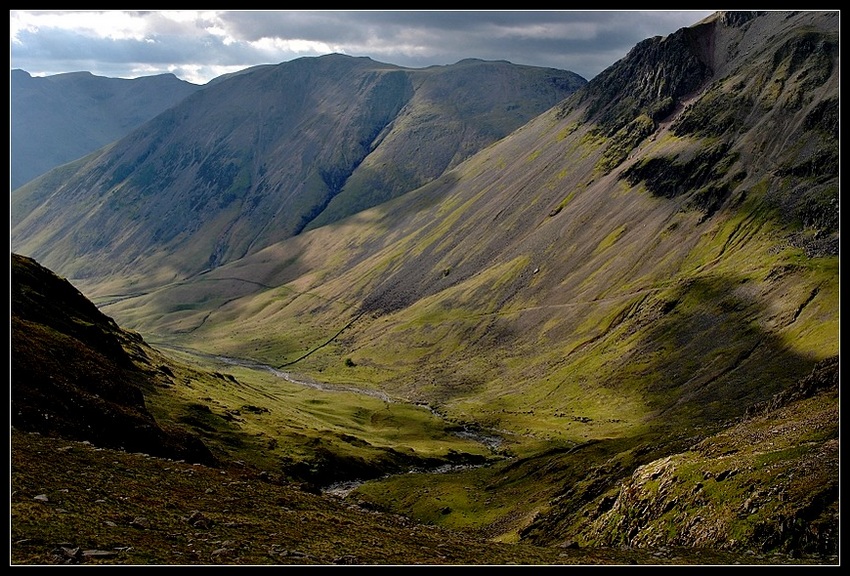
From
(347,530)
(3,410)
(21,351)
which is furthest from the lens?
(21,351)

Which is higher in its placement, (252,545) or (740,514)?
(252,545)

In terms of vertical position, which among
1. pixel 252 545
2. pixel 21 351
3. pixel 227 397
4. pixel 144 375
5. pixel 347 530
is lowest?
pixel 227 397

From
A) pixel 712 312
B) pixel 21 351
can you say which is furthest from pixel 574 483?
pixel 712 312

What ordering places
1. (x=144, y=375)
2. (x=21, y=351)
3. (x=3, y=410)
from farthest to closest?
(x=144, y=375)
(x=21, y=351)
(x=3, y=410)

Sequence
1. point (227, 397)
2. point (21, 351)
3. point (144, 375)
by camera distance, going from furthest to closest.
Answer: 1. point (227, 397)
2. point (144, 375)
3. point (21, 351)

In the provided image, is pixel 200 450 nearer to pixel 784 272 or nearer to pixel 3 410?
pixel 3 410

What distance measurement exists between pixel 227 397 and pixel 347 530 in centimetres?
10778

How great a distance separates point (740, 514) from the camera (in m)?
42.0

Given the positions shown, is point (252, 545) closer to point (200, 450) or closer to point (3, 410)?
point (3, 410)
